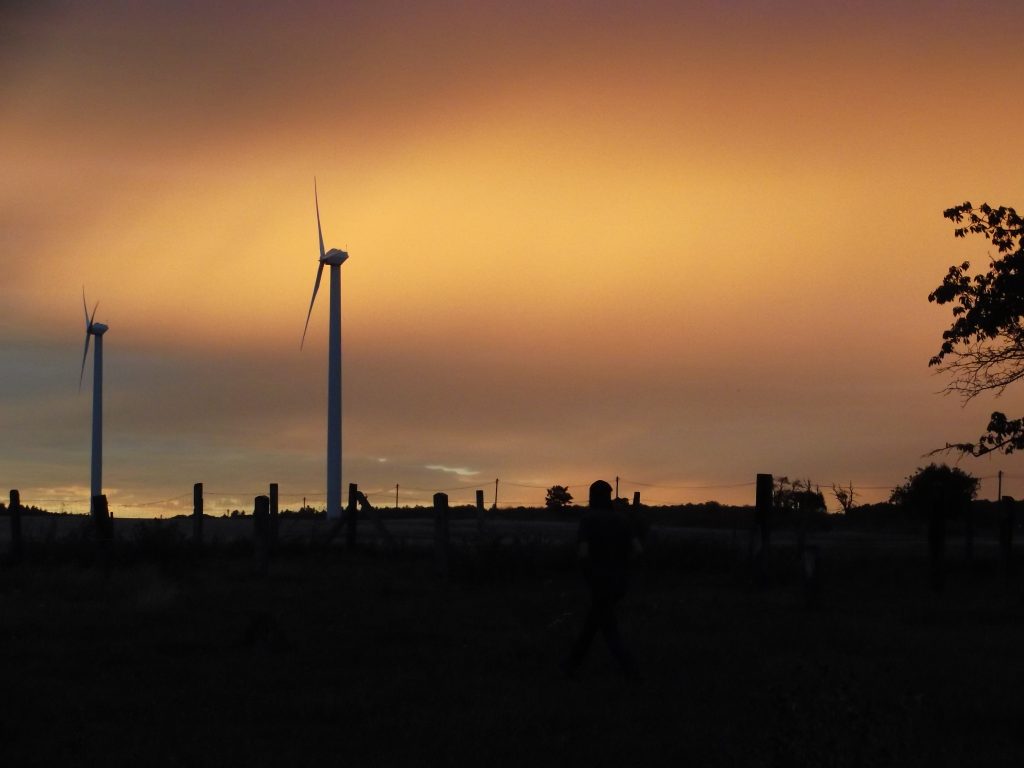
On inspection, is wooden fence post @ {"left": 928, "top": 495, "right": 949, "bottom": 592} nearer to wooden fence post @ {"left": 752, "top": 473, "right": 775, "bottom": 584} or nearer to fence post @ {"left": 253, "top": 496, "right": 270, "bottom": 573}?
wooden fence post @ {"left": 752, "top": 473, "right": 775, "bottom": 584}

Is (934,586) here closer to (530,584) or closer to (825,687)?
(530,584)

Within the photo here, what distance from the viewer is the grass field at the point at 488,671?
11047 mm

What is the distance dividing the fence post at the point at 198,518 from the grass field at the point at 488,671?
538 cm

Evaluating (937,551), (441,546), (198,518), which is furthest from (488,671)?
(198,518)

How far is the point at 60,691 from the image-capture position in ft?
46.3

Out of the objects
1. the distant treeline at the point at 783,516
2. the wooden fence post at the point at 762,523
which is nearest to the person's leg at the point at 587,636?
the wooden fence post at the point at 762,523

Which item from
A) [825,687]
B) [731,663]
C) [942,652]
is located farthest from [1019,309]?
[825,687]

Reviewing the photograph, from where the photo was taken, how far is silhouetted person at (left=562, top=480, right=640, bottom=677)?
14930mm

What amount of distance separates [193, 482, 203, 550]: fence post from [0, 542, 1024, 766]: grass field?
538 centimetres

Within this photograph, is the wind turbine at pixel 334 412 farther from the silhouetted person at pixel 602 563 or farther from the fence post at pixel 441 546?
the silhouetted person at pixel 602 563

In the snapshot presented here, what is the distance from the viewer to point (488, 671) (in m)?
15.7

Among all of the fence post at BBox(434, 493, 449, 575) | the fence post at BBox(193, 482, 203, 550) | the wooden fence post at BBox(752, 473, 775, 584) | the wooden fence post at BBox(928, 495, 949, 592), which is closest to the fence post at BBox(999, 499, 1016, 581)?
the wooden fence post at BBox(928, 495, 949, 592)

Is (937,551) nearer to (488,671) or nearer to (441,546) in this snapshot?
(441,546)

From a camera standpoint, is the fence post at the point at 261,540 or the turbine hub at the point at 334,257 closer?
the fence post at the point at 261,540
